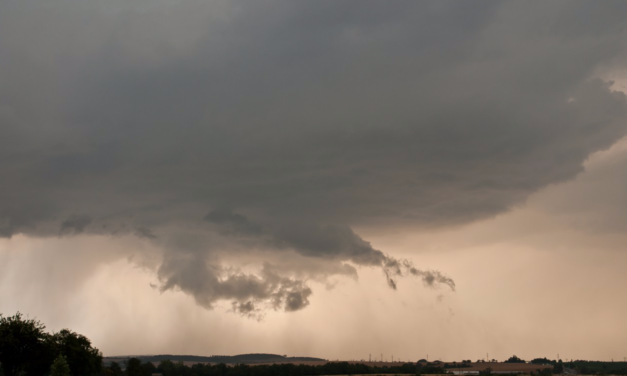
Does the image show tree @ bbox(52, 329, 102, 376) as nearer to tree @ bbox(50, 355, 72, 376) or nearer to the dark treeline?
the dark treeline

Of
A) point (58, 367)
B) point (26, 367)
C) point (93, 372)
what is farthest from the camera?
point (93, 372)

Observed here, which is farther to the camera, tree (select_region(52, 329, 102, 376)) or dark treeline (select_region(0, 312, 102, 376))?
tree (select_region(52, 329, 102, 376))

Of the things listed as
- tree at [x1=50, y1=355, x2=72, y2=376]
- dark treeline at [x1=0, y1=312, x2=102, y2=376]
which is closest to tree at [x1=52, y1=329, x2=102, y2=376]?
dark treeline at [x1=0, y1=312, x2=102, y2=376]

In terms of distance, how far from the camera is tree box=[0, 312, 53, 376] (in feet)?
489

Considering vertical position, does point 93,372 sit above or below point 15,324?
below

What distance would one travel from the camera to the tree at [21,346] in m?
149

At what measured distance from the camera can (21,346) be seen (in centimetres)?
15338

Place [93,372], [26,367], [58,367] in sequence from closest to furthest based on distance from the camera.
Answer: [58,367] → [26,367] → [93,372]

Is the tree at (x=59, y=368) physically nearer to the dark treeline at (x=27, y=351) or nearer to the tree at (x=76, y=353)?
the dark treeline at (x=27, y=351)

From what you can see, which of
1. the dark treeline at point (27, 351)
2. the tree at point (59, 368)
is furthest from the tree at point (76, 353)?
the tree at point (59, 368)

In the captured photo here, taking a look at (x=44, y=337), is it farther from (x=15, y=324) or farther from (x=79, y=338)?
(x=79, y=338)

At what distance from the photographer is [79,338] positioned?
199750mm

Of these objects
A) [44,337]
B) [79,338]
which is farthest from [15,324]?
[79,338]

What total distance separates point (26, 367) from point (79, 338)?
3906 centimetres
